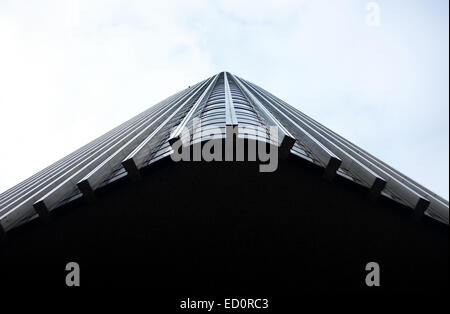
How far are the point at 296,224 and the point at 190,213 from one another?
4.78 m

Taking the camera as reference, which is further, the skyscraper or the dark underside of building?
the dark underside of building

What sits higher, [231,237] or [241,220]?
[241,220]

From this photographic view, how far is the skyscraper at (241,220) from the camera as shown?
17.0 metres

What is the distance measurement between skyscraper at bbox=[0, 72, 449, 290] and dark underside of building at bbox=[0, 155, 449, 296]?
5cm

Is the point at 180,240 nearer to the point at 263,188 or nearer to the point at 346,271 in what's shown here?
the point at 263,188

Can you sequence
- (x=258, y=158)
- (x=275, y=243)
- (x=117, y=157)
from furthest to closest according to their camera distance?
(x=117, y=157)
(x=275, y=243)
(x=258, y=158)

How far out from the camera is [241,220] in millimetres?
17641

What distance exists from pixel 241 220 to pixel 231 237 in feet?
3.17

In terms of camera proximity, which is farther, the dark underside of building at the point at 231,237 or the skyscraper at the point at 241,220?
the dark underside of building at the point at 231,237

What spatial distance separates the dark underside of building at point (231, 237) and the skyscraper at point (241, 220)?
0.15 ft

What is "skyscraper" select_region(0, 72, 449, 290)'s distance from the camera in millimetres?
17016
